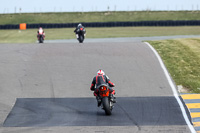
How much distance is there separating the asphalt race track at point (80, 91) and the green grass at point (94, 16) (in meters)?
42.0

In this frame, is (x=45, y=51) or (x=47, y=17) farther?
(x=47, y=17)

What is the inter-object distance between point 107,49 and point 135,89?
8176mm

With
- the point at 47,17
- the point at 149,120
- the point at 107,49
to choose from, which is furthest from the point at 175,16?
the point at 149,120

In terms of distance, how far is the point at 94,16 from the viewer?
7262cm

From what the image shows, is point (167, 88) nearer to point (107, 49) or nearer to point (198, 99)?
point (198, 99)

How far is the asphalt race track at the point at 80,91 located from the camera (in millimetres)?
14141

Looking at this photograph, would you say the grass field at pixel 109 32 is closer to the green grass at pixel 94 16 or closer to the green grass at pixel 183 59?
the green grass at pixel 94 16

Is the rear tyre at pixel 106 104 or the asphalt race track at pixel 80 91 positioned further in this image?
the rear tyre at pixel 106 104

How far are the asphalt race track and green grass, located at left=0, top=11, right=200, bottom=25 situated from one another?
138ft

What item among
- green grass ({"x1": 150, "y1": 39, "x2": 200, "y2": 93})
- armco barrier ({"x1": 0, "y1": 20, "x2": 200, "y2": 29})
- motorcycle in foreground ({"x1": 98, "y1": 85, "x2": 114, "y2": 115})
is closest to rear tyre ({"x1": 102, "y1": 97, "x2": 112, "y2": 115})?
motorcycle in foreground ({"x1": 98, "y1": 85, "x2": 114, "y2": 115})

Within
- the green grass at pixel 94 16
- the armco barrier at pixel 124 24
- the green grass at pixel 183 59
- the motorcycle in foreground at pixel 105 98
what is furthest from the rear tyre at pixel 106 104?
the green grass at pixel 94 16

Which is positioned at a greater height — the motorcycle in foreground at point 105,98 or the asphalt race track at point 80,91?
the motorcycle in foreground at point 105,98

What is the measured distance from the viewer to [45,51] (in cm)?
2669

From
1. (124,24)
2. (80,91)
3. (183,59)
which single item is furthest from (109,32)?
(80,91)
